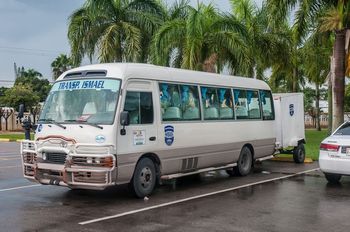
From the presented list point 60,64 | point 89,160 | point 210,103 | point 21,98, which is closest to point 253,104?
point 210,103

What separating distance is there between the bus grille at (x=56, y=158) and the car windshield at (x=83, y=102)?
2.17 feet

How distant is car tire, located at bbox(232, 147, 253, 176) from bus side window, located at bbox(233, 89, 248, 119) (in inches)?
35.8

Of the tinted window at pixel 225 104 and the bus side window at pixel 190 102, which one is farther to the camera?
the tinted window at pixel 225 104

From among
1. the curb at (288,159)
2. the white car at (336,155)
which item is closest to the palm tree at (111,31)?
the curb at (288,159)

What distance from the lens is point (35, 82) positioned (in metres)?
66.6

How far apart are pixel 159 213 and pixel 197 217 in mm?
687

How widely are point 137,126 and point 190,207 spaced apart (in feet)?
6.17

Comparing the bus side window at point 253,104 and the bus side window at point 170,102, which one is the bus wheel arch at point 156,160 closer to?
the bus side window at point 170,102

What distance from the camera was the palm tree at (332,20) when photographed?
1750cm

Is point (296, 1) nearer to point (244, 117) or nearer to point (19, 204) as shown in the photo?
point (244, 117)

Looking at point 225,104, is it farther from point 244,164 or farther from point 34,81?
point 34,81

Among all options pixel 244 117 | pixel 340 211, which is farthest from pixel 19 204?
pixel 244 117

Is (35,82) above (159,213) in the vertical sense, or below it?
above

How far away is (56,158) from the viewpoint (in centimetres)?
942
